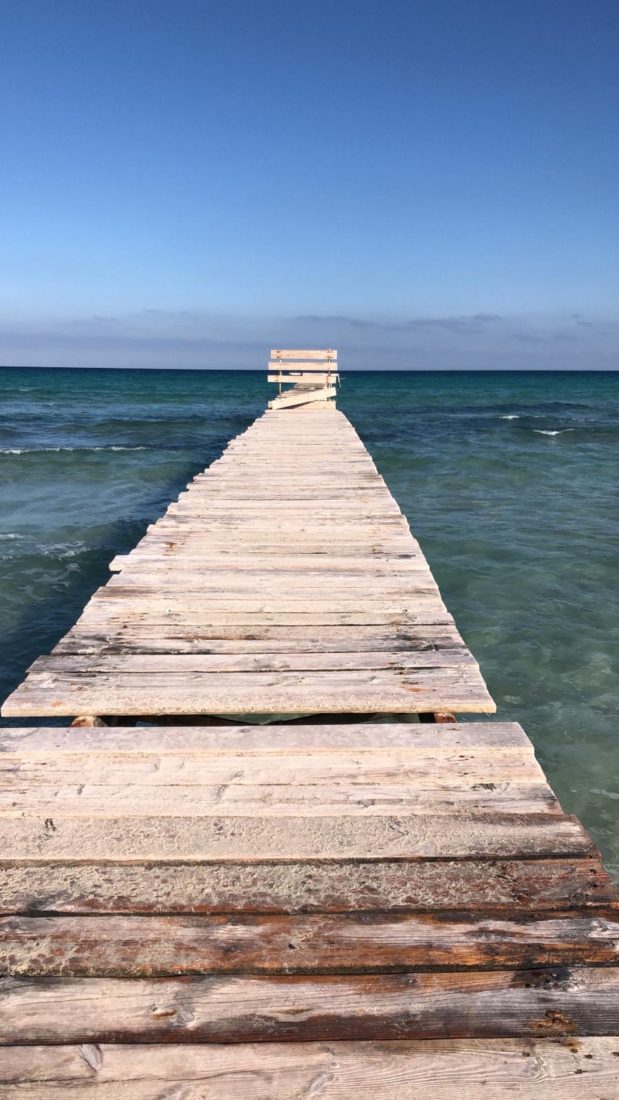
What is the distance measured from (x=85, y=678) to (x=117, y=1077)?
Answer: 1871 millimetres

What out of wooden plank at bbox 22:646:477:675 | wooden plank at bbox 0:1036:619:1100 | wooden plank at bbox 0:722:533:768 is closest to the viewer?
wooden plank at bbox 0:1036:619:1100

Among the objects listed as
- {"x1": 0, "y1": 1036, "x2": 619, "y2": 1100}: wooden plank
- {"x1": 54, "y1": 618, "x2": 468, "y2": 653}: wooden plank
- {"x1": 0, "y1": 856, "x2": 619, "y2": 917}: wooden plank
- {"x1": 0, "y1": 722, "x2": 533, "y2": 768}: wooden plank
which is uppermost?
{"x1": 54, "y1": 618, "x2": 468, "y2": 653}: wooden plank

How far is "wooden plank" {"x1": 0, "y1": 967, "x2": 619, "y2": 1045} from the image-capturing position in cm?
153

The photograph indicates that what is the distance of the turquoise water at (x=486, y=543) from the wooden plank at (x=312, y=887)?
2263 mm

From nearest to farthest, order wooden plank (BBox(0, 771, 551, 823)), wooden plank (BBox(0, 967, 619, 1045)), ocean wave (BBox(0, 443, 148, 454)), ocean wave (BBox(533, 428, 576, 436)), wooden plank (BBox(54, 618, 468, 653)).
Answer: wooden plank (BBox(0, 967, 619, 1045)) → wooden plank (BBox(0, 771, 551, 823)) → wooden plank (BBox(54, 618, 468, 653)) → ocean wave (BBox(0, 443, 148, 454)) → ocean wave (BBox(533, 428, 576, 436))

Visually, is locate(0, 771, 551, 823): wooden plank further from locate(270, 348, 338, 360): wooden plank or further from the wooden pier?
locate(270, 348, 338, 360): wooden plank

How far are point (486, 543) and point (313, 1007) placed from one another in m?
8.43

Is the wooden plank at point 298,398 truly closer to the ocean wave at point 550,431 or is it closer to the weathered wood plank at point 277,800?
the ocean wave at point 550,431

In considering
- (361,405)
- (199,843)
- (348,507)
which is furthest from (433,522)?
(361,405)

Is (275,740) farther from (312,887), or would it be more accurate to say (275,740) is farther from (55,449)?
(55,449)

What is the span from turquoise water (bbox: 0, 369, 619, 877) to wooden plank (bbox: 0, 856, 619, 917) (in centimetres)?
226

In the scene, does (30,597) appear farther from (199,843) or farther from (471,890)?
(471,890)

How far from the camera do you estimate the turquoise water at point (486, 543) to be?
5.32 meters

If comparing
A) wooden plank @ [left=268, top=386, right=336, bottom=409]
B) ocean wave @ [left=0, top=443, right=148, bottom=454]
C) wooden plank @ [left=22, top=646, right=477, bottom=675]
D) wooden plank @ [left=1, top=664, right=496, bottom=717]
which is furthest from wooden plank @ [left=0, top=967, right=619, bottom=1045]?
ocean wave @ [left=0, top=443, right=148, bottom=454]
